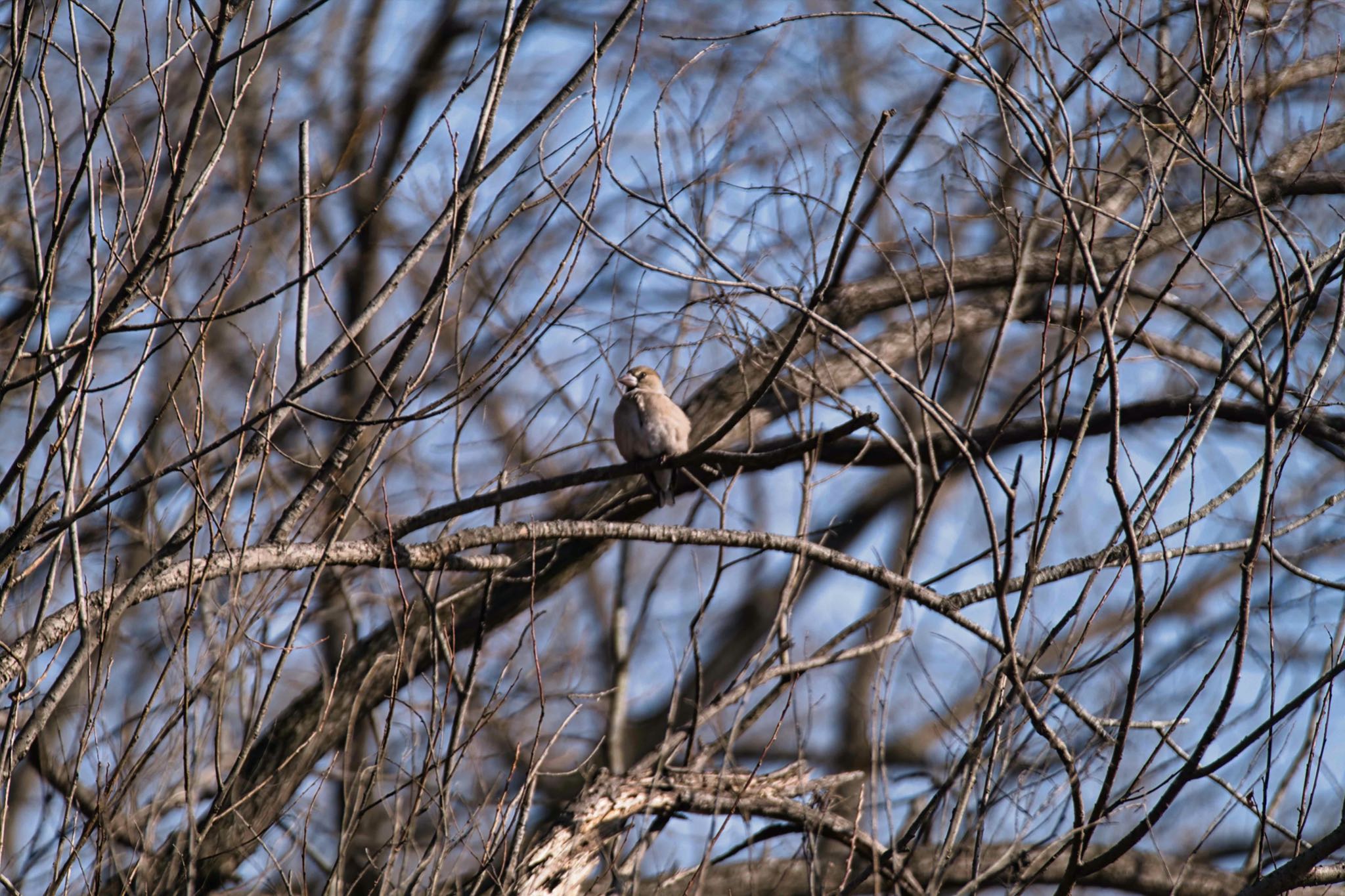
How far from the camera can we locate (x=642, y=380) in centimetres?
609

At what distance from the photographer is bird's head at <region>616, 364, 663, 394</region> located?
19.6ft

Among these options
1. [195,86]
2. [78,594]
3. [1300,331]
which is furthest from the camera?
[195,86]

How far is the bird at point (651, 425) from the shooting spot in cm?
568

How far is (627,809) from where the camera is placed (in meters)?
3.72

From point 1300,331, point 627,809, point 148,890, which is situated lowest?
point 148,890

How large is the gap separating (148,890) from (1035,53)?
3338 millimetres

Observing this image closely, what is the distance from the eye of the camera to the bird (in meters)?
5.68

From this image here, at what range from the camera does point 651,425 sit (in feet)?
19.2

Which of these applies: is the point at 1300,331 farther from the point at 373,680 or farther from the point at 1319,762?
the point at 373,680

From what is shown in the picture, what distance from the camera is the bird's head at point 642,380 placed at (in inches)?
236

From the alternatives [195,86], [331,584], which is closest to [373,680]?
[331,584]

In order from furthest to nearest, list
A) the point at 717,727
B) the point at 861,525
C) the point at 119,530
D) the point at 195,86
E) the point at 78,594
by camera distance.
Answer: the point at 861,525 → the point at 195,86 → the point at 119,530 → the point at 717,727 → the point at 78,594

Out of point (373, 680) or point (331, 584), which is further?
point (331, 584)

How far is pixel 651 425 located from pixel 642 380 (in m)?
0.33
